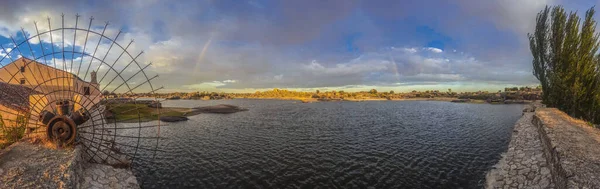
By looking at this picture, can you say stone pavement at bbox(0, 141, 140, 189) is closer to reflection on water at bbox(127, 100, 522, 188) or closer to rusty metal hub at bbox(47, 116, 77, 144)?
rusty metal hub at bbox(47, 116, 77, 144)

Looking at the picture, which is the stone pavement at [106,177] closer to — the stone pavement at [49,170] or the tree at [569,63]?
the stone pavement at [49,170]

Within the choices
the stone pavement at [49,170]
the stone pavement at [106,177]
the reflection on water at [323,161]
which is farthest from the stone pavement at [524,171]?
the stone pavement at [49,170]

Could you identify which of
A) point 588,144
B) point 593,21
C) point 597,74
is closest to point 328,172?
point 588,144

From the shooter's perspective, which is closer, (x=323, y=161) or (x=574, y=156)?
(x=574, y=156)

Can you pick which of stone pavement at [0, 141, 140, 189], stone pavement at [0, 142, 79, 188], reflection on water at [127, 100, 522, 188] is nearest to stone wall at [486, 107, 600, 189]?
reflection on water at [127, 100, 522, 188]

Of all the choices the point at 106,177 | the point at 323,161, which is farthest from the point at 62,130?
the point at 323,161

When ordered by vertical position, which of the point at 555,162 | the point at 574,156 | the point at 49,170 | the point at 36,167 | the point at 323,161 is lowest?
the point at 323,161

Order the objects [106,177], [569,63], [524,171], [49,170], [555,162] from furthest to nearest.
Answer: [569,63] < [524,171] < [106,177] < [555,162] < [49,170]

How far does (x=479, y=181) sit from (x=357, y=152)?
41.5 feet

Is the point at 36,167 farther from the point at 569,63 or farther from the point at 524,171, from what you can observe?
the point at 569,63

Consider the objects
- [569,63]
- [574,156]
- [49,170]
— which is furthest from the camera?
[569,63]

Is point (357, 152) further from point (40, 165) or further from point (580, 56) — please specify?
point (580, 56)

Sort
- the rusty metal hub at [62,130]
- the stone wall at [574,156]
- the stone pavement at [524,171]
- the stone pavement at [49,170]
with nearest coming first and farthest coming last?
1. the stone wall at [574,156]
2. the stone pavement at [49,170]
3. the rusty metal hub at [62,130]
4. the stone pavement at [524,171]

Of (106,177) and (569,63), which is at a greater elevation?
(569,63)
